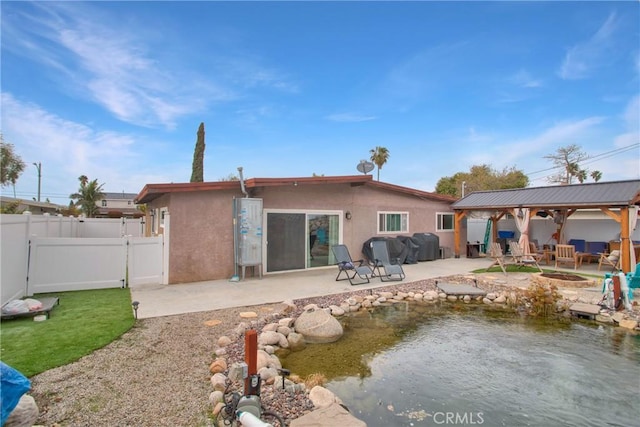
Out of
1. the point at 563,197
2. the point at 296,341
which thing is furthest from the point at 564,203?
the point at 296,341

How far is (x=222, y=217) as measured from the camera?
890 centimetres

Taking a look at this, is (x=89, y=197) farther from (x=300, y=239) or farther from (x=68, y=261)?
(x=300, y=239)

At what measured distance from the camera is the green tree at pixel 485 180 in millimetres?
31688

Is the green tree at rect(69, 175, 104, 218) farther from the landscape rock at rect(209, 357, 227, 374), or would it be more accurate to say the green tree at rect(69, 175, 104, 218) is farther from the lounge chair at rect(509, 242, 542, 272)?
the lounge chair at rect(509, 242, 542, 272)

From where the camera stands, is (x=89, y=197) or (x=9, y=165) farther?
(x=89, y=197)

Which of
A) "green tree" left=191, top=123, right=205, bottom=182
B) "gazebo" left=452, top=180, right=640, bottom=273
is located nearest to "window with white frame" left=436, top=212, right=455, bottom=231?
"gazebo" left=452, top=180, right=640, bottom=273

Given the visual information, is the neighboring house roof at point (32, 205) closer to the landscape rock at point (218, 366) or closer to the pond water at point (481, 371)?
the landscape rock at point (218, 366)

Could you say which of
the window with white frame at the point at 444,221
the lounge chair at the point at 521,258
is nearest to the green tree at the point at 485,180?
the window with white frame at the point at 444,221

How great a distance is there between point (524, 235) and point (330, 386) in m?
11.5

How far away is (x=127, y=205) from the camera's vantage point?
45312 millimetres

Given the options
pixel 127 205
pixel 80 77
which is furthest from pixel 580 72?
pixel 127 205

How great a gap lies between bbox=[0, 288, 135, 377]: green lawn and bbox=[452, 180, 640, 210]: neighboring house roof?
1345 cm

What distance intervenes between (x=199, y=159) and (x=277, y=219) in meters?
15.2

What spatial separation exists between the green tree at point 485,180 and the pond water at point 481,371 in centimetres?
2634
